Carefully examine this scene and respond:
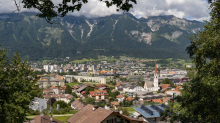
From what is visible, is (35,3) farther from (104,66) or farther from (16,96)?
(104,66)

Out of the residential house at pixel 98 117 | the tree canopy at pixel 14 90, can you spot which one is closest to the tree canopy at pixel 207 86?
the residential house at pixel 98 117

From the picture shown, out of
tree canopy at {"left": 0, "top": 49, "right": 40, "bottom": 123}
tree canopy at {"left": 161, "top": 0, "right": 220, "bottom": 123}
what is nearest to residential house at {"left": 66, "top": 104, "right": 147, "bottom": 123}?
tree canopy at {"left": 0, "top": 49, "right": 40, "bottom": 123}

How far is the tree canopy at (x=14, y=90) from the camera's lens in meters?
8.52

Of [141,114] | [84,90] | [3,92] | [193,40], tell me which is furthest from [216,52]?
[84,90]

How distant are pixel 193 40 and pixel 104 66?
614 ft

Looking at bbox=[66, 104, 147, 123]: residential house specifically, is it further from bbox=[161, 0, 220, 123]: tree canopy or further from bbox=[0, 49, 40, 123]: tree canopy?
bbox=[161, 0, 220, 123]: tree canopy

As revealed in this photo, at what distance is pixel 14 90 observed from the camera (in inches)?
342

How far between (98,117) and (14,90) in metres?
8.19

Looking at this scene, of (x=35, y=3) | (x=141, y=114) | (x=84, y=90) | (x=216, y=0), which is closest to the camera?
(x=35, y=3)

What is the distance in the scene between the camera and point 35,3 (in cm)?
422

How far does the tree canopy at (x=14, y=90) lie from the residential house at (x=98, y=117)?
177 inches

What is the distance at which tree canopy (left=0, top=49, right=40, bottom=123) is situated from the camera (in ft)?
27.9

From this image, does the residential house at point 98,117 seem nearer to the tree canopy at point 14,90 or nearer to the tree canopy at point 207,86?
the tree canopy at point 14,90

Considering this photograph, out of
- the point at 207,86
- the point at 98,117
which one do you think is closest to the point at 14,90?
the point at 207,86
